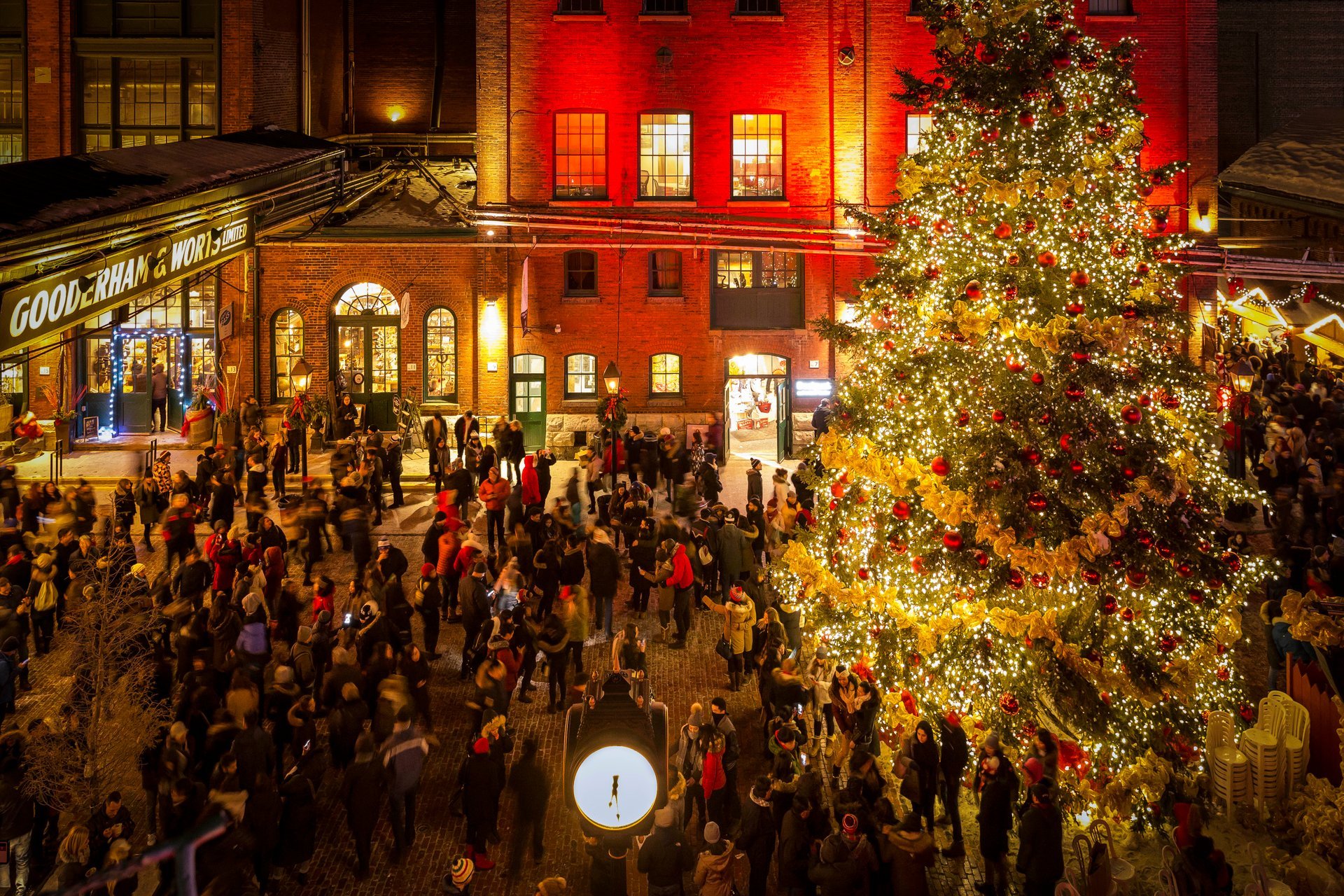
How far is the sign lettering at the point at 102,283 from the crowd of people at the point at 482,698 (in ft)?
9.81

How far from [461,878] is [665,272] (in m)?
19.8

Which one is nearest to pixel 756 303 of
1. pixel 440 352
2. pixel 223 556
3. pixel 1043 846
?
pixel 440 352

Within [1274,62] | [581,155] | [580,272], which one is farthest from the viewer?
[1274,62]

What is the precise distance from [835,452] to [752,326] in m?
15.8

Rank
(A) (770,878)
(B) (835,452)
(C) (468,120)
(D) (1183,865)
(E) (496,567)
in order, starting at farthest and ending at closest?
(C) (468,120) → (E) (496,567) → (B) (835,452) → (A) (770,878) → (D) (1183,865)

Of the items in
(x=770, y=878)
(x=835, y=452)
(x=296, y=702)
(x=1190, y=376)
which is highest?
(x=1190, y=376)

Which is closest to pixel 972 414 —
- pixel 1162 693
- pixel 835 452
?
pixel 835 452

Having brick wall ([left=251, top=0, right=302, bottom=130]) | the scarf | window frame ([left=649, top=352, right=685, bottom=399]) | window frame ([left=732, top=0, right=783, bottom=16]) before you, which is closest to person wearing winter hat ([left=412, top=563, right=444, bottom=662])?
the scarf

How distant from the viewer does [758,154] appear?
2622 centimetres

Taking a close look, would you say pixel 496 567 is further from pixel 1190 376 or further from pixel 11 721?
pixel 1190 376

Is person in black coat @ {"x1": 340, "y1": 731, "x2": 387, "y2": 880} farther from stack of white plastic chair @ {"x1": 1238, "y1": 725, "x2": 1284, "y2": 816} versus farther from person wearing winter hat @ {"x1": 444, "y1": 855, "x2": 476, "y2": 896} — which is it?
stack of white plastic chair @ {"x1": 1238, "y1": 725, "x2": 1284, "y2": 816}

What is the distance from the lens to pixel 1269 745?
1020 cm

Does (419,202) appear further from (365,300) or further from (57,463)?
(57,463)

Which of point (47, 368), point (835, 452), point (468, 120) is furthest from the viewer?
point (468, 120)
